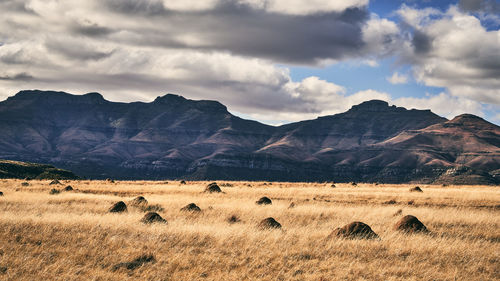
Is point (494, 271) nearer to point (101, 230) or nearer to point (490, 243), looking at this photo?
point (490, 243)

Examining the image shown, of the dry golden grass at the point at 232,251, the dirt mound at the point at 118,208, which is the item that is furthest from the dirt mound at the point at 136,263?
the dirt mound at the point at 118,208

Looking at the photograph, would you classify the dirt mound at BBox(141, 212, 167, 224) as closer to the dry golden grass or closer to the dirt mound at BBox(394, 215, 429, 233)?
the dry golden grass

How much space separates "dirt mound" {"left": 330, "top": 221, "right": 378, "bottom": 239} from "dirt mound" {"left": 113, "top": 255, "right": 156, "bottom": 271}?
24.2ft

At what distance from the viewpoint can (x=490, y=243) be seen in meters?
16.5

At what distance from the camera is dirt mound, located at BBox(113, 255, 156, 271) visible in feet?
38.5

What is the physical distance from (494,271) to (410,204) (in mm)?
19221

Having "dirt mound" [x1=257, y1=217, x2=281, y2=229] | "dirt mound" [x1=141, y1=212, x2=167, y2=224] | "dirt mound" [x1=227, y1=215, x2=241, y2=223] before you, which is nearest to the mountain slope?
"dirt mound" [x1=227, y1=215, x2=241, y2=223]

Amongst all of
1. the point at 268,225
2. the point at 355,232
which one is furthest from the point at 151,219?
the point at 355,232

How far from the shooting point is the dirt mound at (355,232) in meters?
16.3

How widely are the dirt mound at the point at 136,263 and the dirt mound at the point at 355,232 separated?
738 cm

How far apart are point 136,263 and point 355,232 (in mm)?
8797

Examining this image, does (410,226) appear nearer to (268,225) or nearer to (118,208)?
(268,225)

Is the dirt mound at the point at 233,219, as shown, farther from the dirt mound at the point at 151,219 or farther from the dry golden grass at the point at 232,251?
the dirt mound at the point at 151,219

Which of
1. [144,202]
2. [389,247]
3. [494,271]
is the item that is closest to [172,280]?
[389,247]
